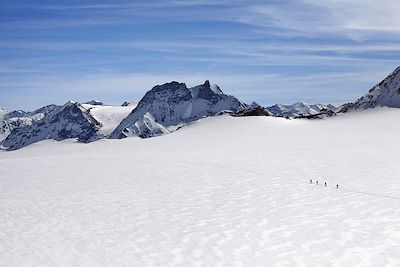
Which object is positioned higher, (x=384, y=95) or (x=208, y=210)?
(x=384, y=95)

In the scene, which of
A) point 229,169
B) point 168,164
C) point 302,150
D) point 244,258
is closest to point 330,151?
point 302,150

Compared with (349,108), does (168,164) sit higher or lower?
lower

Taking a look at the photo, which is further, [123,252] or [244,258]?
[123,252]

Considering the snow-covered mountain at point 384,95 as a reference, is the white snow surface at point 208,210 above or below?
below

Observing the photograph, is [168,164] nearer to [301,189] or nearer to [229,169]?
[229,169]

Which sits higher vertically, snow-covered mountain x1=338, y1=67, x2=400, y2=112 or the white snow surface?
snow-covered mountain x1=338, y1=67, x2=400, y2=112
